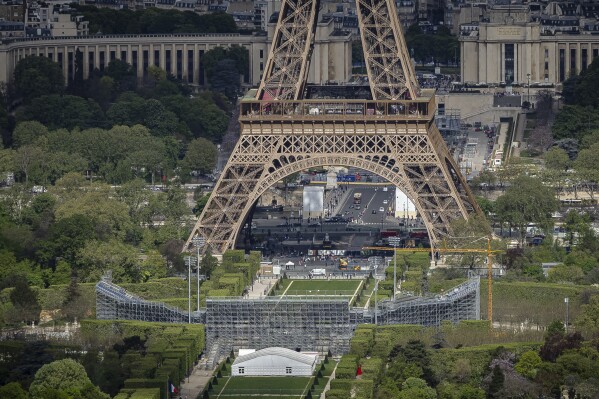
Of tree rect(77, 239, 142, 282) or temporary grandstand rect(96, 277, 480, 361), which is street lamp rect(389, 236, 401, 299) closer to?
temporary grandstand rect(96, 277, 480, 361)

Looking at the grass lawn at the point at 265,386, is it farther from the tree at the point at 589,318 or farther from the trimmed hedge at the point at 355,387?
the tree at the point at 589,318

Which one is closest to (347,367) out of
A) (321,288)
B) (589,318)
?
(589,318)

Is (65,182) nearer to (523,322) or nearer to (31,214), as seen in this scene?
(31,214)

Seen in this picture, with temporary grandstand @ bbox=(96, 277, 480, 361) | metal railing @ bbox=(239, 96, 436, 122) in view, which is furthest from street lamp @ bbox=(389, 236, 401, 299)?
metal railing @ bbox=(239, 96, 436, 122)

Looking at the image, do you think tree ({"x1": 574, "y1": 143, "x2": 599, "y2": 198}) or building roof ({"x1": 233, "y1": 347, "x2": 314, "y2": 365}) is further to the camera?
tree ({"x1": 574, "y1": 143, "x2": 599, "y2": 198})

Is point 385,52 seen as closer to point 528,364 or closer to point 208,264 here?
point 208,264

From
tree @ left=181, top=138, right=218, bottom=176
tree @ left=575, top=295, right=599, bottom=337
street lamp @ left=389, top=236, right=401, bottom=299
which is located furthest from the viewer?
tree @ left=181, top=138, right=218, bottom=176
